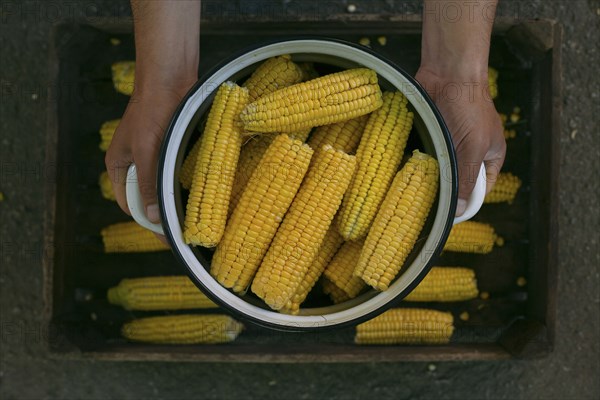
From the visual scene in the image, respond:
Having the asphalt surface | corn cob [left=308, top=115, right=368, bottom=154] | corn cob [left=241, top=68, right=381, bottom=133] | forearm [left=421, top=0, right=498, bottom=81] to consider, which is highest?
forearm [left=421, top=0, right=498, bottom=81]

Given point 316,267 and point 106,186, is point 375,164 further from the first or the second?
point 106,186

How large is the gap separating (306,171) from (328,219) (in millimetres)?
83

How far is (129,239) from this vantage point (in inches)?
46.2

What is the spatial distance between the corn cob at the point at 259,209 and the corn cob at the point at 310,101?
0.10ft

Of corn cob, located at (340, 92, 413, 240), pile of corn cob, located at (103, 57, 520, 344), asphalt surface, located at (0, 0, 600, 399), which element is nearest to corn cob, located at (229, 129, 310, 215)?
pile of corn cob, located at (103, 57, 520, 344)

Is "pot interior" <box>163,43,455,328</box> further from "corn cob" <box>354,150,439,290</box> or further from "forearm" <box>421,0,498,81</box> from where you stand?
"forearm" <box>421,0,498,81</box>

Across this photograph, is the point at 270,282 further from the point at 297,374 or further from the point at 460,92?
the point at 297,374

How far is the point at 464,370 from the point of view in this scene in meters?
1.37

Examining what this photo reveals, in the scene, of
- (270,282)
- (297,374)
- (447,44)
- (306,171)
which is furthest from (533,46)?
(297,374)

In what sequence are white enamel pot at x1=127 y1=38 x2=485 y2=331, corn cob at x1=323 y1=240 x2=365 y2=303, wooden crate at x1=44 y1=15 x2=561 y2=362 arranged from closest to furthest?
1. white enamel pot at x1=127 y1=38 x2=485 y2=331
2. corn cob at x1=323 y1=240 x2=365 y2=303
3. wooden crate at x1=44 y1=15 x2=561 y2=362

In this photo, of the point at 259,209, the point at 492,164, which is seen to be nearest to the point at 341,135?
the point at 259,209

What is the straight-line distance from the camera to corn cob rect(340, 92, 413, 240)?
32.7 inches

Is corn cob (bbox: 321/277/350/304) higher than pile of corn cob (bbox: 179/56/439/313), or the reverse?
pile of corn cob (bbox: 179/56/439/313)

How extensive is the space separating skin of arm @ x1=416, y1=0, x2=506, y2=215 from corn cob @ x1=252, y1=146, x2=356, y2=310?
22cm
